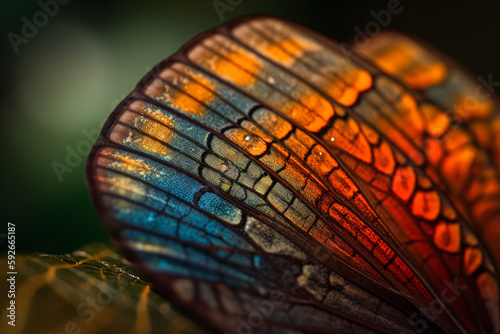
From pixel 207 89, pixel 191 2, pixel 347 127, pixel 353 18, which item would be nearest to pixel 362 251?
pixel 347 127
